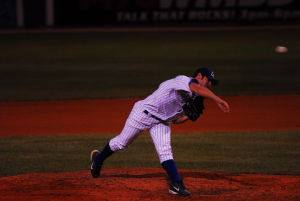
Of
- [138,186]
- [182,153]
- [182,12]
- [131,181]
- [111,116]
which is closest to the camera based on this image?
[138,186]

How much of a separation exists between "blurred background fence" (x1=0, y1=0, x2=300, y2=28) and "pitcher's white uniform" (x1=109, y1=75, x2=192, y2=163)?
35770 millimetres

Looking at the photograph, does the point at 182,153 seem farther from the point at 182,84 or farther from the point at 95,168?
the point at 182,84

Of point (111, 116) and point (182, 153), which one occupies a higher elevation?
point (182, 153)

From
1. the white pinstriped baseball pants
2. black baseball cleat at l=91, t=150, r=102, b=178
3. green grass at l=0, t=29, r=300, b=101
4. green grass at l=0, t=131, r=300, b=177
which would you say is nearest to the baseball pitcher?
the white pinstriped baseball pants

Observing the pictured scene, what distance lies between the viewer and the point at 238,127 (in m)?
12.7

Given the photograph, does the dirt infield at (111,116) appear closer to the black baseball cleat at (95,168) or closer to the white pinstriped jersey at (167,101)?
the black baseball cleat at (95,168)

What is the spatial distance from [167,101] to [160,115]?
0.20 m

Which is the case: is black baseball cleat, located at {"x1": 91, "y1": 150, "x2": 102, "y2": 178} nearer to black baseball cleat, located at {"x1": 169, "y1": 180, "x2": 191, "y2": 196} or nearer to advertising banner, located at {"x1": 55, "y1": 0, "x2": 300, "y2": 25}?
black baseball cleat, located at {"x1": 169, "y1": 180, "x2": 191, "y2": 196}

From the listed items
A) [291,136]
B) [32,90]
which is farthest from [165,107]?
[32,90]


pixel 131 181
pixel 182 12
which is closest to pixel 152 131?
pixel 131 181

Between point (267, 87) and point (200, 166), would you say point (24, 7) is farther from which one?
point (200, 166)

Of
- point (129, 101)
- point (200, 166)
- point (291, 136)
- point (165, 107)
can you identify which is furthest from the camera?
point (129, 101)

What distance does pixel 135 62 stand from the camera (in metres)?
24.5

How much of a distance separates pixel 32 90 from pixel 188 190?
36.0 ft
